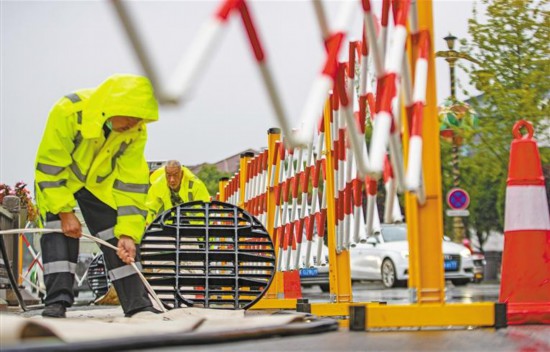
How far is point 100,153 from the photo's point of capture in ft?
21.9

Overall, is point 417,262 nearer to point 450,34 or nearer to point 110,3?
point 110,3

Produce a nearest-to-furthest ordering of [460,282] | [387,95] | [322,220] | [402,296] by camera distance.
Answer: [387,95]
[322,220]
[402,296]
[460,282]

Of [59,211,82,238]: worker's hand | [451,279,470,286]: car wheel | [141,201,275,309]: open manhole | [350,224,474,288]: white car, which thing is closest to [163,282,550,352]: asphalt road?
[59,211,82,238]: worker's hand

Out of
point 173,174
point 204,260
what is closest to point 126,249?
point 204,260

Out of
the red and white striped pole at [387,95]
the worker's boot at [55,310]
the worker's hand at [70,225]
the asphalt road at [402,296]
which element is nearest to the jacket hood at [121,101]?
the worker's hand at [70,225]

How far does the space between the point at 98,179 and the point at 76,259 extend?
508mm

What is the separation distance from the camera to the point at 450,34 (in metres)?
Answer: 29.7

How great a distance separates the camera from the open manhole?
7.51m

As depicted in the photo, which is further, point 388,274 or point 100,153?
point 388,274

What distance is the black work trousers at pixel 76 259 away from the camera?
6746 mm

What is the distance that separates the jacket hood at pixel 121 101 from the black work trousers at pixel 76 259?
30.5 inches

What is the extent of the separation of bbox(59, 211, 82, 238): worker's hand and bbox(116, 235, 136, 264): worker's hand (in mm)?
392

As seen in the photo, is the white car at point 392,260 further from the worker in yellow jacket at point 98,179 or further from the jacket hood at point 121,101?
the jacket hood at point 121,101

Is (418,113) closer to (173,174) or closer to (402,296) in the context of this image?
(173,174)
